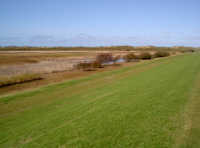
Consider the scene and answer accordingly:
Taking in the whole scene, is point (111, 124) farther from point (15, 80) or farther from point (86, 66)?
point (86, 66)

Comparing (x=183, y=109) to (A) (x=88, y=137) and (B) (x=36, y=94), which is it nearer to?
(A) (x=88, y=137)

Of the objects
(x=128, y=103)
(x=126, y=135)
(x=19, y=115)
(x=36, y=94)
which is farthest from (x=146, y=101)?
(x=36, y=94)

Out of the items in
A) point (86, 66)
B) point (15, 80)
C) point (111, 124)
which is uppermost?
point (86, 66)

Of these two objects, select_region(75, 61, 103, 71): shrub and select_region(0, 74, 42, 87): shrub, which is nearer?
select_region(0, 74, 42, 87): shrub

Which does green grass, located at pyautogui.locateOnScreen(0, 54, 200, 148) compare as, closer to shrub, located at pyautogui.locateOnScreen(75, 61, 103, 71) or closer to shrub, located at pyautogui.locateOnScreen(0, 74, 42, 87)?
shrub, located at pyautogui.locateOnScreen(0, 74, 42, 87)

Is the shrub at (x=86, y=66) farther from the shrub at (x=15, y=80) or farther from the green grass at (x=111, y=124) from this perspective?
the green grass at (x=111, y=124)

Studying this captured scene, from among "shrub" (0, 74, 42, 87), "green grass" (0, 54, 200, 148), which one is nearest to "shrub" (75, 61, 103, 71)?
"shrub" (0, 74, 42, 87)

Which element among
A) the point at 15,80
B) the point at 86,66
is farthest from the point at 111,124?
the point at 86,66

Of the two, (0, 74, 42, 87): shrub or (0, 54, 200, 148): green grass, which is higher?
(0, 54, 200, 148): green grass

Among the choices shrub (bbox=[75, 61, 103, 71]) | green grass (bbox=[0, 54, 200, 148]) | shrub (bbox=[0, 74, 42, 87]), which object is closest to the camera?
green grass (bbox=[0, 54, 200, 148])

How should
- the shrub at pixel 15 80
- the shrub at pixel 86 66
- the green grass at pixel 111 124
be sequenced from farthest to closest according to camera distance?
1. the shrub at pixel 86 66
2. the shrub at pixel 15 80
3. the green grass at pixel 111 124

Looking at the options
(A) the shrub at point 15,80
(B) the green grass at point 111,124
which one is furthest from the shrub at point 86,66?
(B) the green grass at point 111,124

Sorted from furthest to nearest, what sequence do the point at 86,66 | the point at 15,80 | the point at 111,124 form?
the point at 86,66 < the point at 15,80 < the point at 111,124

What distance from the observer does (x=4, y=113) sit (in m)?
8.72
